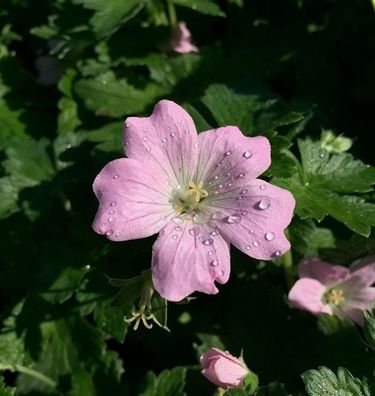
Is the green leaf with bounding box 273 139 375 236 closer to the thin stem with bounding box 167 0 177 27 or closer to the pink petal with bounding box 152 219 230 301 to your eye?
the pink petal with bounding box 152 219 230 301

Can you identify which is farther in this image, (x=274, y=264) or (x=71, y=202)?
(x=71, y=202)

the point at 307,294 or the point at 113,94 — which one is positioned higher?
the point at 113,94

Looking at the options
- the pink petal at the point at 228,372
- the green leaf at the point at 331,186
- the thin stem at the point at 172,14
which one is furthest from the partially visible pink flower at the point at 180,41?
the pink petal at the point at 228,372

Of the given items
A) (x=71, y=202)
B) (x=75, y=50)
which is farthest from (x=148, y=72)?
(x=71, y=202)

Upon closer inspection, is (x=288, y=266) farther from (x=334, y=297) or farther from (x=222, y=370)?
(x=222, y=370)

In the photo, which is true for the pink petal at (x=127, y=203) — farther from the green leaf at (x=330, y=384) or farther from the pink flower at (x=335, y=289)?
the pink flower at (x=335, y=289)

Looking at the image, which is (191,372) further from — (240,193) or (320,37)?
(320,37)

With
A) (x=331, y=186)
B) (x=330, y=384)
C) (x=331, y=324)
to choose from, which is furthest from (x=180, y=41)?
(x=330, y=384)
